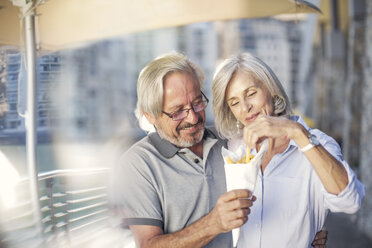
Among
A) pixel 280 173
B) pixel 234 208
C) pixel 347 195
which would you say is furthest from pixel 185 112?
pixel 347 195

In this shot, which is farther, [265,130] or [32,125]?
[32,125]

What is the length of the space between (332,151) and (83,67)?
1236 millimetres

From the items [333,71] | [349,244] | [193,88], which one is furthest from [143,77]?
[333,71]

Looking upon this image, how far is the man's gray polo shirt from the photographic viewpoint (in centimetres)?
173

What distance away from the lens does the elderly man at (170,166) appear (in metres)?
1.71

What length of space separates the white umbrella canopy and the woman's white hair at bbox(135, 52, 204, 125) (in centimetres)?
43

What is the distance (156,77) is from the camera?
6.04ft

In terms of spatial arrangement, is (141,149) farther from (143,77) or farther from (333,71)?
(333,71)

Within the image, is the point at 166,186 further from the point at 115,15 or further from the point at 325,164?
the point at 115,15

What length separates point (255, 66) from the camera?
1.87 metres

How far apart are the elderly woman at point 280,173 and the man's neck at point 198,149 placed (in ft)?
0.40

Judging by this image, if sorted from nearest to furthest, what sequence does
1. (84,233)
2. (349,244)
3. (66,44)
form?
(84,233) < (66,44) < (349,244)

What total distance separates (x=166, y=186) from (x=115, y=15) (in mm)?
1082

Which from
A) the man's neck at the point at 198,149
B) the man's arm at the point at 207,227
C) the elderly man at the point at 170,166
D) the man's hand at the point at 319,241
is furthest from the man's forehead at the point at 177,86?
the man's hand at the point at 319,241
